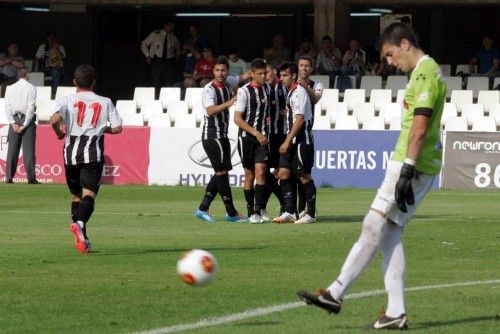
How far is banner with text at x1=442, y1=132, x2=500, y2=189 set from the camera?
86.3ft

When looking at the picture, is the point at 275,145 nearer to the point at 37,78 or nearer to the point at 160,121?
the point at 160,121

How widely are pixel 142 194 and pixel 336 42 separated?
1213 cm

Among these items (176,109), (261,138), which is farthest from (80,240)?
(176,109)

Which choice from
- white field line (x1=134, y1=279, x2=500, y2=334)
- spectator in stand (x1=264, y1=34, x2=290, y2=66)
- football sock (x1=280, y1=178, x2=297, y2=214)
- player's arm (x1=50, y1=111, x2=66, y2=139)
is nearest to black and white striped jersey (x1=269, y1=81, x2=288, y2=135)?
football sock (x1=280, y1=178, x2=297, y2=214)

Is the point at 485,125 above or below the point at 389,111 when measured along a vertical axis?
below

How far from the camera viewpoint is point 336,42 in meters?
35.8

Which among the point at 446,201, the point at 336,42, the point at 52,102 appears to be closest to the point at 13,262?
the point at 446,201

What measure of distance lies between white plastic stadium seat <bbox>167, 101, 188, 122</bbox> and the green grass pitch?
8.84 metres

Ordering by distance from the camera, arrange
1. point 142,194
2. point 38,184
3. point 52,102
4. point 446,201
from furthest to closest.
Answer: point 52,102, point 38,184, point 142,194, point 446,201

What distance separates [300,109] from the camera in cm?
1794

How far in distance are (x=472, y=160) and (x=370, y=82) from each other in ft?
22.3

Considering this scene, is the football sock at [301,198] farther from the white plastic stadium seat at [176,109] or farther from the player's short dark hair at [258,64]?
the white plastic stadium seat at [176,109]

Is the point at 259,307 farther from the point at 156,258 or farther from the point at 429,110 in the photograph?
the point at 156,258

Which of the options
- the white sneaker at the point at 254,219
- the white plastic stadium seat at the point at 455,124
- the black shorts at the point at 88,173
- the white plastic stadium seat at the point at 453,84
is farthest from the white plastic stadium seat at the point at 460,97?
the black shorts at the point at 88,173
